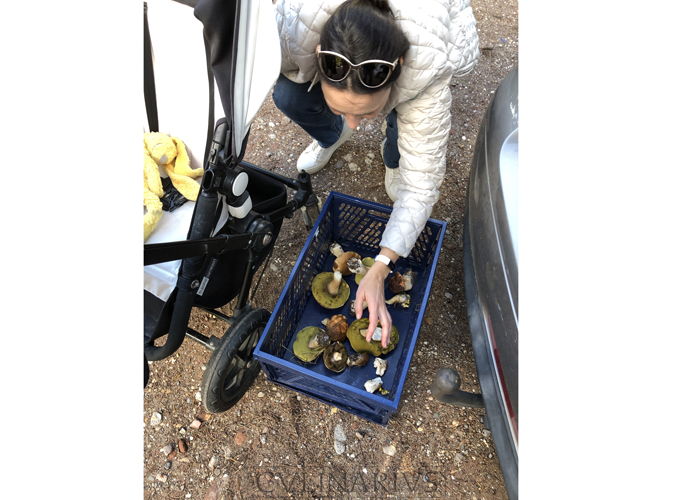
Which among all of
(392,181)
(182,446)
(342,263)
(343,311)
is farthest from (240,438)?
(392,181)

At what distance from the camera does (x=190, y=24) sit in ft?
5.00

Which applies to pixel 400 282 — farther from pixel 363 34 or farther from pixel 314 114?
pixel 363 34

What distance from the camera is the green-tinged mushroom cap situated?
6.40 ft

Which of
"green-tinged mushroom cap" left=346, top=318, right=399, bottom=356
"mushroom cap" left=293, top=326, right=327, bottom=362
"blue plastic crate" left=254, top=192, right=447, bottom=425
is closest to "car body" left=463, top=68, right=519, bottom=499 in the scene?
"blue plastic crate" left=254, top=192, right=447, bottom=425

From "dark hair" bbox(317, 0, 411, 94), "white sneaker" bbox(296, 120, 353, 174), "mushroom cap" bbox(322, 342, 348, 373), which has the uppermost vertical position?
"dark hair" bbox(317, 0, 411, 94)

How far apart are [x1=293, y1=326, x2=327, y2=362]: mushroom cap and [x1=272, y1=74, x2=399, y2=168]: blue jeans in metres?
1.04

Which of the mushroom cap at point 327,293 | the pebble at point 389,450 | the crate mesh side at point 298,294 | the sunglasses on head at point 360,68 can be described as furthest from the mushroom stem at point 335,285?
the sunglasses on head at point 360,68

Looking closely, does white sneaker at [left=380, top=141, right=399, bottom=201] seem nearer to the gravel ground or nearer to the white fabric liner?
the gravel ground

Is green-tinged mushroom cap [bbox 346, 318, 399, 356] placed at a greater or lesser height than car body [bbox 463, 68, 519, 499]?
lesser

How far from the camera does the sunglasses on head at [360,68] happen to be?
128 centimetres

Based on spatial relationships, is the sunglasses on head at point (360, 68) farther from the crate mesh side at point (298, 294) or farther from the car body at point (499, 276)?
the crate mesh side at point (298, 294)

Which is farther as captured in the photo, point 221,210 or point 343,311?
point 343,311

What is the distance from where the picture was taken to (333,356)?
1926 millimetres

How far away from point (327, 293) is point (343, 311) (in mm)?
141
